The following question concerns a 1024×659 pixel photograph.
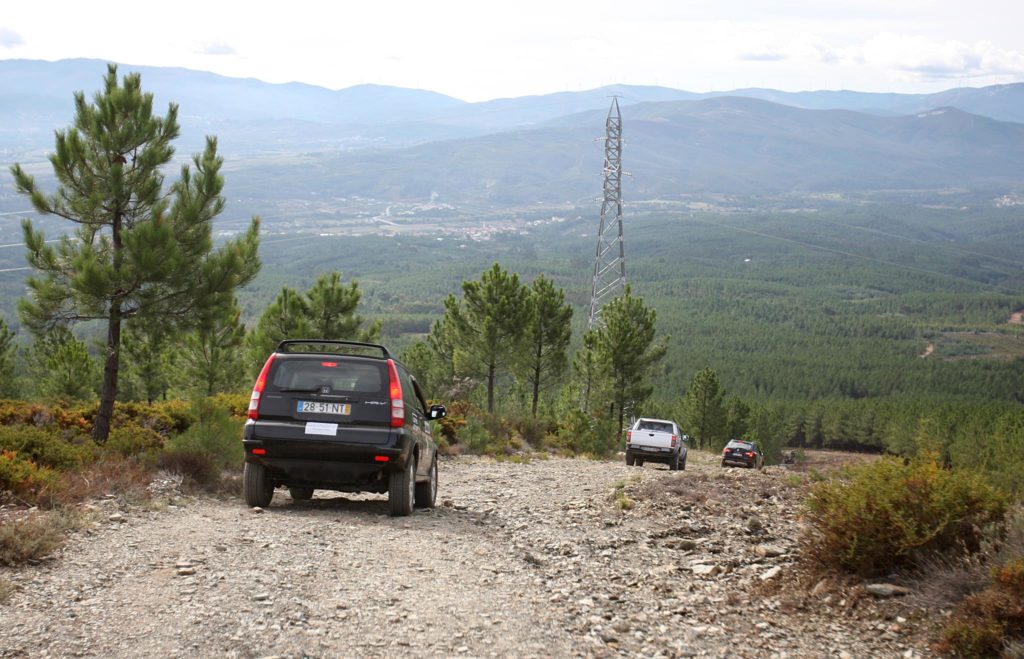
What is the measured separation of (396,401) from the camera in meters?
10.1

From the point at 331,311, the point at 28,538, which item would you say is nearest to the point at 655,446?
the point at 331,311

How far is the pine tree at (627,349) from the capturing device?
42.1 m

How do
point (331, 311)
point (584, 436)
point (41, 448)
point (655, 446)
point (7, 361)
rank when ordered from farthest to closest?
point (7, 361) → point (584, 436) → point (331, 311) → point (655, 446) → point (41, 448)

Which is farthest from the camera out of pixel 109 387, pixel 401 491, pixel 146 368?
pixel 146 368

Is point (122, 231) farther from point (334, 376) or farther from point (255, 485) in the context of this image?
point (334, 376)

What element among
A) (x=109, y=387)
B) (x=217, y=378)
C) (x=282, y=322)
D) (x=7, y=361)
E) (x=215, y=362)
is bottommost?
(x=7, y=361)

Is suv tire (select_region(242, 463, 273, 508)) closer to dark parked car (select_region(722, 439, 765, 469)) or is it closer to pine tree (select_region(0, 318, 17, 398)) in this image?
dark parked car (select_region(722, 439, 765, 469))

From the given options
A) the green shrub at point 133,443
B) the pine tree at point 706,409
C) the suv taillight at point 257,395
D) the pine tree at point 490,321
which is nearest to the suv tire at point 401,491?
the suv taillight at point 257,395

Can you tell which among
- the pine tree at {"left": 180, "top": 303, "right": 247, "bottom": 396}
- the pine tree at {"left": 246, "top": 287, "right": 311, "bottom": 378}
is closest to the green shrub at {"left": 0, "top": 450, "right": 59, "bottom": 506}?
the pine tree at {"left": 246, "top": 287, "right": 311, "bottom": 378}

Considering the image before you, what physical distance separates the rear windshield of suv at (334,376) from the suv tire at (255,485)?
1.07 metres

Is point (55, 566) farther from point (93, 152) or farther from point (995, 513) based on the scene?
point (93, 152)

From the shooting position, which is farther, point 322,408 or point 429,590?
point 322,408

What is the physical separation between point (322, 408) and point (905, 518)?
603cm

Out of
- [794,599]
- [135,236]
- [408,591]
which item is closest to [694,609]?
[794,599]
